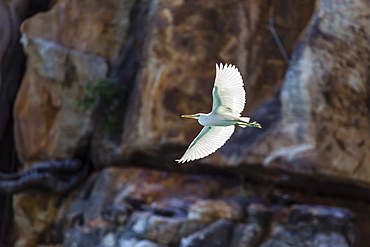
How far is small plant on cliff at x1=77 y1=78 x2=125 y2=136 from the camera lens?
11914 millimetres

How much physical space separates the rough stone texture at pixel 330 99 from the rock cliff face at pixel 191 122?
0.02 meters

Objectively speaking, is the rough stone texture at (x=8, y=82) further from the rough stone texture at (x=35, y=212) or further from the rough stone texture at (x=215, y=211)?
the rough stone texture at (x=215, y=211)

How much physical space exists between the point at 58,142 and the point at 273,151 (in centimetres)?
571

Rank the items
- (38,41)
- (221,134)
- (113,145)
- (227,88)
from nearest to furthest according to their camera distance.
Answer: (227,88), (221,134), (113,145), (38,41)

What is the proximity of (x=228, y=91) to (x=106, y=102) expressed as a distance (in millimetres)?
6753

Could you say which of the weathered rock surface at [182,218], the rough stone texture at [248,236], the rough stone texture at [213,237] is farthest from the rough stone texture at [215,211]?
the rough stone texture at [248,236]

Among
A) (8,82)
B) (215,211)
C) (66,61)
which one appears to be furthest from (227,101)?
(8,82)

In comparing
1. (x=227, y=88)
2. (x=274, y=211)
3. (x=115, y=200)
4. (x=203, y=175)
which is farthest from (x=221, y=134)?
(x=115, y=200)

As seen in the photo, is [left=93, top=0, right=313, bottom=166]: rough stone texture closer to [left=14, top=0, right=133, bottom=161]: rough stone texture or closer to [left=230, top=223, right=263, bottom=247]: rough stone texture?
[left=230, top=223, right=263, bottom=247]: rough stone texture

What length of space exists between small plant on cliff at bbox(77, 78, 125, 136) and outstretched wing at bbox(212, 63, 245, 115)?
6373 mm

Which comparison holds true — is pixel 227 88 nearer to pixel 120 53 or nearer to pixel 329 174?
pixel 329 174

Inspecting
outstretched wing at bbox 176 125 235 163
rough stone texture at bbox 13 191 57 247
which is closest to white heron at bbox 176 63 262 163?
outstretched wing at bbox 176 125 235 163

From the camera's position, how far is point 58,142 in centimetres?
1302

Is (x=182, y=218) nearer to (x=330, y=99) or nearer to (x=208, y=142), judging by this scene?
(x=330, y=99)
